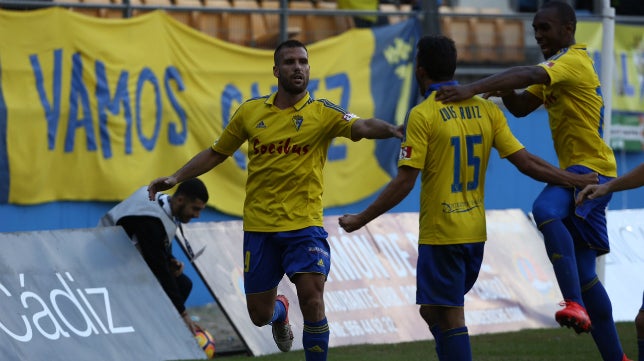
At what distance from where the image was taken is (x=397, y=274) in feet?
37.7

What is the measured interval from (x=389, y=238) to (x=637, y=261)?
2.83 metres

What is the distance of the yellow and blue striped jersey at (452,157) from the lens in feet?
22.3

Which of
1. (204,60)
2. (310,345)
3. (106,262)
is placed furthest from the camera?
(204,60)

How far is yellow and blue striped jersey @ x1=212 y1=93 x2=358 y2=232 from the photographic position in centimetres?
762

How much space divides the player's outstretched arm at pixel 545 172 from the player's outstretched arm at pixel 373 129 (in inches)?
28.0

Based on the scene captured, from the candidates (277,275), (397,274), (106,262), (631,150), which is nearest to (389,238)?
(397,274)

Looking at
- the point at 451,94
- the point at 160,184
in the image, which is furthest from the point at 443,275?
the point at 160,184

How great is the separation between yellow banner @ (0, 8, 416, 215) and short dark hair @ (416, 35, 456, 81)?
6.27 metres

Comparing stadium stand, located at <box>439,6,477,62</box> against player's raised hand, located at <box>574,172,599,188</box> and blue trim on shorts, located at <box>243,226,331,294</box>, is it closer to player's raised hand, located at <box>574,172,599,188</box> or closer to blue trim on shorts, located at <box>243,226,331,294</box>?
player's raised hand, located at <box>574,172,599,188</box>

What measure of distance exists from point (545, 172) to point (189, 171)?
2.37 metres

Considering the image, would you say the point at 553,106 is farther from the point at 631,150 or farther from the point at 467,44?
the point at 631,150

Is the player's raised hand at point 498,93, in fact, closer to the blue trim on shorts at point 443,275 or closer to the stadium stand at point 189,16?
the blue trim on shorts at point 443,275

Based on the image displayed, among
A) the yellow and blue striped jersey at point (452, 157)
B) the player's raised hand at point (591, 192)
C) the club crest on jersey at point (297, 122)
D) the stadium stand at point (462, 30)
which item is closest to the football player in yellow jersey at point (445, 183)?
the yellow and blue striped jersey at point (452, 157)

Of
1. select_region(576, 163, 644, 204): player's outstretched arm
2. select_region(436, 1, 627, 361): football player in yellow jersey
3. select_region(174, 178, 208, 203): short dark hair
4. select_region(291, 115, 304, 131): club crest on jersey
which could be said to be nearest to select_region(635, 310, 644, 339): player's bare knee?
select_region(436, 1, 627, 361): football player in yellow jersey
